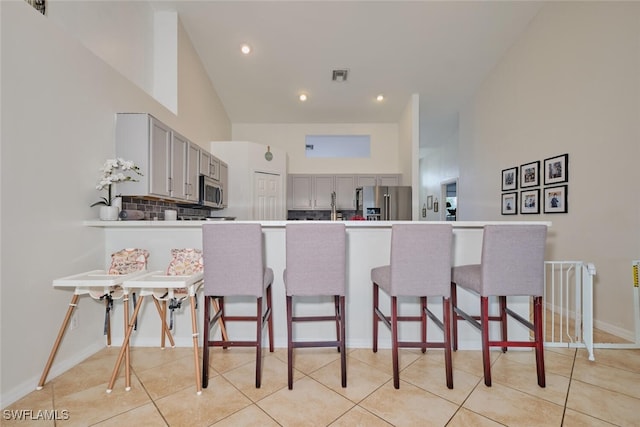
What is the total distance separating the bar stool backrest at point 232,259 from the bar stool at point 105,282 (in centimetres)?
58

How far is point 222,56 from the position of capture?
404cm

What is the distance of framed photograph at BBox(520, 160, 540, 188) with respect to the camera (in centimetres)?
335

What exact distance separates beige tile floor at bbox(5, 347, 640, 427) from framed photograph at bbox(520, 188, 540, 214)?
5.65ft

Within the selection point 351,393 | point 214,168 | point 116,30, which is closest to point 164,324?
point 351,393

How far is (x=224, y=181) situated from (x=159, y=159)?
6.43 ft

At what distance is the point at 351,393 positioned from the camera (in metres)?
1.65

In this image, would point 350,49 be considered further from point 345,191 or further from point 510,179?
point 510,179

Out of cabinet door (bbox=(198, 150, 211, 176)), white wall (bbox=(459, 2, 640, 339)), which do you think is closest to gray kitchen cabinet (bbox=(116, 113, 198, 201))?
cabinet door (bbox=(198, 150, 211, 176))

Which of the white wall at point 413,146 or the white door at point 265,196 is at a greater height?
the white wall at point 413,146

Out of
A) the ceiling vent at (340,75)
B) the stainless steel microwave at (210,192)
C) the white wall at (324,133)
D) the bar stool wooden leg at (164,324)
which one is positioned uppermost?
the ceiling vent at (340,75)

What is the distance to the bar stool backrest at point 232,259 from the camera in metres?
1.67

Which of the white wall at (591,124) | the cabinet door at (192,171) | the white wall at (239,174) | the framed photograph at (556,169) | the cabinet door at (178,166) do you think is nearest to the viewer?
the white wall at (591,124)

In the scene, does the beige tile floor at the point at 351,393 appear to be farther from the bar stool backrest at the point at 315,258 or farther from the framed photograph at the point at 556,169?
the framed photograph at the point at 556,169

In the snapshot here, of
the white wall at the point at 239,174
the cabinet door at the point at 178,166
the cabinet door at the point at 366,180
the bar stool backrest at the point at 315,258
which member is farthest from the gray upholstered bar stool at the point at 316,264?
the cabinet door at the point at 366,180
